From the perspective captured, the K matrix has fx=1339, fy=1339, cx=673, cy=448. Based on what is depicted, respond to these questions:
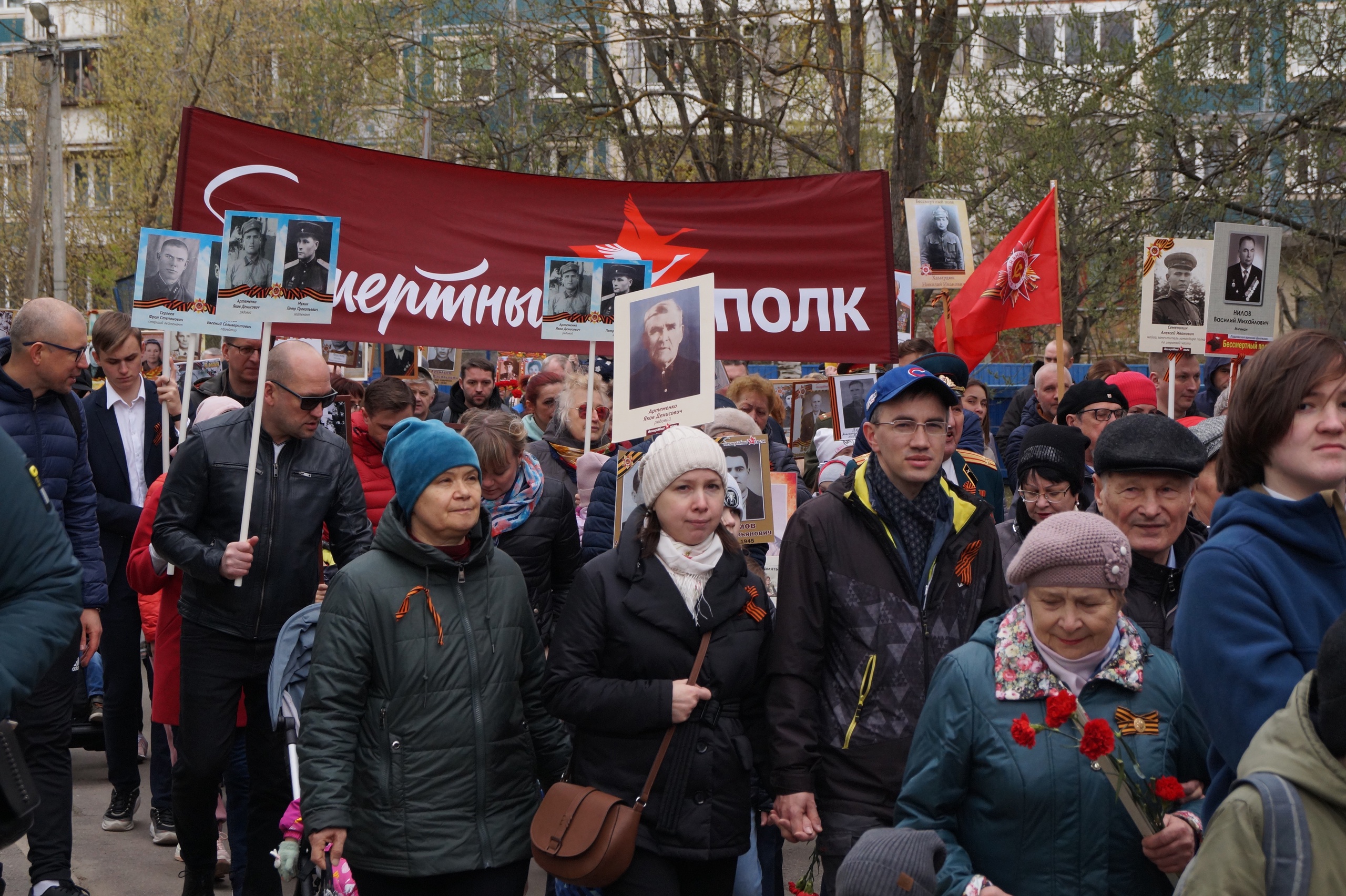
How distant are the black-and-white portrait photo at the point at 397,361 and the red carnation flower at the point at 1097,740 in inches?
403

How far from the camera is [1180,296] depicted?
840 cm

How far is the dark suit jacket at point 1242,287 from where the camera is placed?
8578 mm

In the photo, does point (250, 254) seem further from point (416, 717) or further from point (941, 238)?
point (941, 238)

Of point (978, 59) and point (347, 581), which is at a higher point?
point (978, 59)

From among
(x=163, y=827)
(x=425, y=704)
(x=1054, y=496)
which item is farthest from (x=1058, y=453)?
(x=163, y=827)

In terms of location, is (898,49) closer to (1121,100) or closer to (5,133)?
(1121,100)

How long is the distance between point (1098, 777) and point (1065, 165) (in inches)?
515

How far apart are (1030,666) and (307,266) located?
3757 millimetres

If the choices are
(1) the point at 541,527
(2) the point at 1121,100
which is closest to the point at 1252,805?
(1) the point at 541,527

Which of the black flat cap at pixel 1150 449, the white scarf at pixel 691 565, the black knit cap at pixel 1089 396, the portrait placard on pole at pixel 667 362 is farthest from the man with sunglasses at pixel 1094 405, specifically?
the white scarf at pixel 691 565

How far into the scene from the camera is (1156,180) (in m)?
15.0

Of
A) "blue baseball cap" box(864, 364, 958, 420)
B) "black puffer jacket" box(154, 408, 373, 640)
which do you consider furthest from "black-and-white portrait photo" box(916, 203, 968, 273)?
"blue baseball cap" box(864, 364, 958, 420)

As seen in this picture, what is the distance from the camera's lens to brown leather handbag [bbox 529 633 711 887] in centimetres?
379

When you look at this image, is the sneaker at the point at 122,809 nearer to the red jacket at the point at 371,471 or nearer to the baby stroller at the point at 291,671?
the red jacket at the point at 371,471
